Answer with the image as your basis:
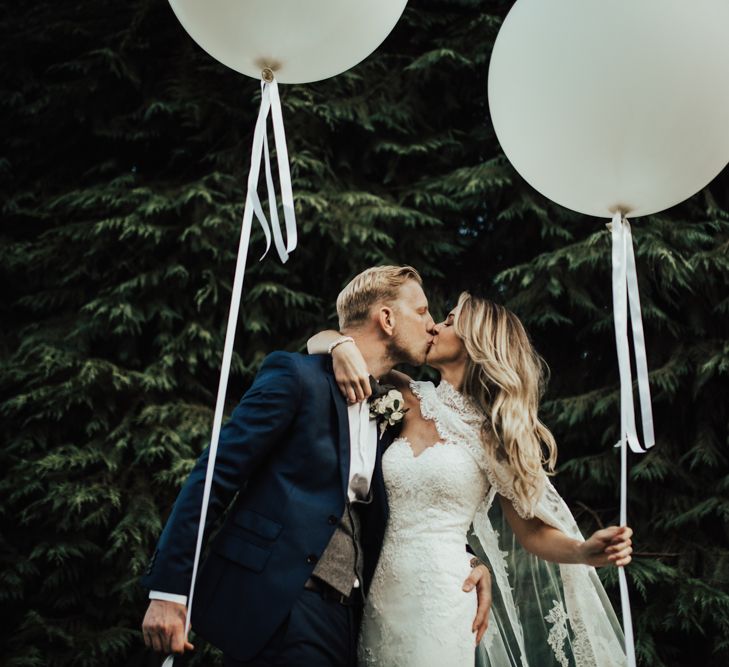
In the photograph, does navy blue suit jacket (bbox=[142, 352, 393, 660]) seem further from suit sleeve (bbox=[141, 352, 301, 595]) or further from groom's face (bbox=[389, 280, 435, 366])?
groom's face (bbox=[389, 280, 435, 366])

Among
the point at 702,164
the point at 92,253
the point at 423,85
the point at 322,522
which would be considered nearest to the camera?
the point at 322,522

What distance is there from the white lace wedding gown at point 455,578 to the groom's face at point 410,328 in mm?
172

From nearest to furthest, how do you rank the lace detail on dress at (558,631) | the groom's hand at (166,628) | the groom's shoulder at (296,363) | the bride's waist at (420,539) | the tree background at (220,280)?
the groom's hand at (166,628) < the groom's shoulder at (296,363) < the bride's waist at (420,539) < the lace detail on dress at (558,631) < the tree background at (220,280)

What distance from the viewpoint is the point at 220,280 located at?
4.73 metres

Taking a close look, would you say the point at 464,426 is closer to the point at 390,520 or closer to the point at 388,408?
the point at 388,408

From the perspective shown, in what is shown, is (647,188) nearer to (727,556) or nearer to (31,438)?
(727,556)

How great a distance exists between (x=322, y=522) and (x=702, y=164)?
151cm

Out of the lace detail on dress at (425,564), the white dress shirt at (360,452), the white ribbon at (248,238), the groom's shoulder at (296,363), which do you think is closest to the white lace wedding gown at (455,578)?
the lace detail on dress at (425,564)

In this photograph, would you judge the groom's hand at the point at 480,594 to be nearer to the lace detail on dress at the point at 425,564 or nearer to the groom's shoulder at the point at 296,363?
the lace detail on dress at the point at 425,564

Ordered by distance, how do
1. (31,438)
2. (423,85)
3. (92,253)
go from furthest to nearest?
(423,85) → (92,253) → (31,438)

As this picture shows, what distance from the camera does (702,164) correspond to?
2.47m

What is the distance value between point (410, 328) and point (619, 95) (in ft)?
3.08

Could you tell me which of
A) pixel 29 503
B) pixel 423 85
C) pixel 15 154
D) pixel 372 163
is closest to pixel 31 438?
pixel 29 503

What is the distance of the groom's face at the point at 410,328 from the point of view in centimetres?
273
